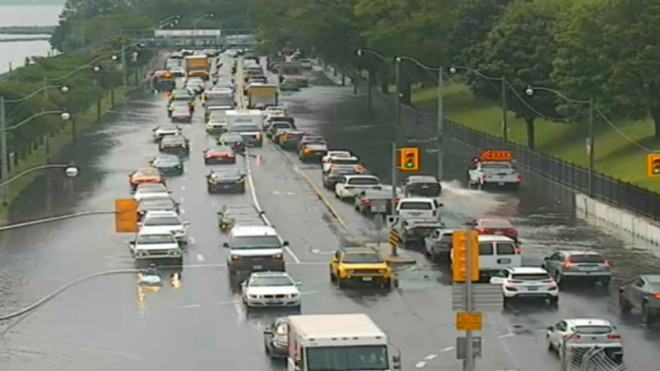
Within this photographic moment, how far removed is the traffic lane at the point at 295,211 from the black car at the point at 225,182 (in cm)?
103

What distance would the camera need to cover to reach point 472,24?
135 metres

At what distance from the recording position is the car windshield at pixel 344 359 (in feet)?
125

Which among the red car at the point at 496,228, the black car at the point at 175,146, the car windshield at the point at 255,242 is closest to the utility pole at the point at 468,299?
the car windshield at the point at 255,242

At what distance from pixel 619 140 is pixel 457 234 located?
222 feet

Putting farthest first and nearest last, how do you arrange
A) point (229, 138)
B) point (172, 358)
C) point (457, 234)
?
point (229, 138) → point (172, 358) → point (457, 234)

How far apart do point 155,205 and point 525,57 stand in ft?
131

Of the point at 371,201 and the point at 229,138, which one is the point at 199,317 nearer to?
the point at 371,201

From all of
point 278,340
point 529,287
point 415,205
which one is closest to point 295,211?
point 415,205

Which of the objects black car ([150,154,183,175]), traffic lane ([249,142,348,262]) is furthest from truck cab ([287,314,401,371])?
black car ([150,154,183,175])

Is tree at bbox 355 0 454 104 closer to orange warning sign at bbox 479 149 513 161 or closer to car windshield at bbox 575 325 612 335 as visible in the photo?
orange warning sign at bbox 479 149 513 161

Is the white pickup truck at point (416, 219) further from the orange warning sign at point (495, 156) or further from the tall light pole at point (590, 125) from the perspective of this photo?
the orange warning sign at point (495, 156)

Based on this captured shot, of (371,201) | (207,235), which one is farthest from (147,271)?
(371,201)

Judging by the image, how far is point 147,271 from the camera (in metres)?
64.8

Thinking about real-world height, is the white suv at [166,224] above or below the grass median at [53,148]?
above
